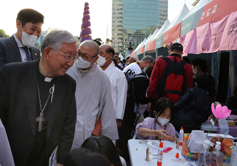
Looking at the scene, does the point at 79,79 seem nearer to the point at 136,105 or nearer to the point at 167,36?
the point at 136,105

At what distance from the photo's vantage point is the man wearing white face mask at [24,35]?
2.32 m

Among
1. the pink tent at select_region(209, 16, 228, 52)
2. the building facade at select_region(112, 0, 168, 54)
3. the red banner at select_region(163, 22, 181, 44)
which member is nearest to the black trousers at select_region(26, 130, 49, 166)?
the pink tent at select_region(209, 16, 228, 52)

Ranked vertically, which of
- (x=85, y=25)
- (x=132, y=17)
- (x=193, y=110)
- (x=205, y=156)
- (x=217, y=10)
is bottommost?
(x=205, y=156)

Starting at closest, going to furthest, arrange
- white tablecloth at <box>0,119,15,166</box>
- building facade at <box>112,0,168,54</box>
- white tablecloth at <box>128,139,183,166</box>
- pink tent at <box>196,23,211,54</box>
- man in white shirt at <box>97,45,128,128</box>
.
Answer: white tablecloth at <box>0,119,15,166</box> < white tablecloth at <box>128,139,183,166</box> < man in white shirt at <box>97,45,128,128</box> < pink tent at <box>196,23,211,54</box> < building facade at <box>112,0,168,54</box>

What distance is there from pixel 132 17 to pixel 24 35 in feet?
364

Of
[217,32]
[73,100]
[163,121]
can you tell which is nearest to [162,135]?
[163,121]

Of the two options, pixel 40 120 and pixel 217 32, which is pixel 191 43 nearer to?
pixel 217 32

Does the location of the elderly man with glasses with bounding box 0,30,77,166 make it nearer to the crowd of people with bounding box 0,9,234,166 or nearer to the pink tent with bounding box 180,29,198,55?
the crowd of people with bounding box 0,9,234,166

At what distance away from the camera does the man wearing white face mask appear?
2.32m

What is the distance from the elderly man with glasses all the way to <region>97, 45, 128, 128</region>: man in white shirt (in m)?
1.34

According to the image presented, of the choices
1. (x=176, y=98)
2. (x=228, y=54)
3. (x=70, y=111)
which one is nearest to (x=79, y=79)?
(x=70, y=111)

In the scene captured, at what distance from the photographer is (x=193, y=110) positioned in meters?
3.18

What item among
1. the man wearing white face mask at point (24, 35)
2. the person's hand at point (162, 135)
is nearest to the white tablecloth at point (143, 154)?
the person's hand at point (162, 135)

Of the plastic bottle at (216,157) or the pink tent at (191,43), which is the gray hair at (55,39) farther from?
the pink tent at (191,43)
